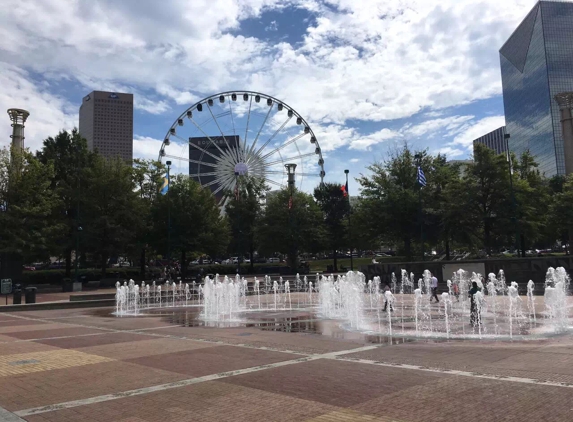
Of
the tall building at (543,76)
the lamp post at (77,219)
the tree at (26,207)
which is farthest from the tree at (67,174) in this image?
the tall building at (543,76)

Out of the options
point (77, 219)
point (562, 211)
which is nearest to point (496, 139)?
point (562, 211)

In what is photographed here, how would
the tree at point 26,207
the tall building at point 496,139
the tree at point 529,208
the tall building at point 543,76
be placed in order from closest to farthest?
1. the tree at point 26,207
2. the tree at point 529,208
3. the tall building at point 543,76
4. the tall building at point 496,139

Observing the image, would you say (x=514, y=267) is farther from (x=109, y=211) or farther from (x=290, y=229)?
(x=109, y=211)

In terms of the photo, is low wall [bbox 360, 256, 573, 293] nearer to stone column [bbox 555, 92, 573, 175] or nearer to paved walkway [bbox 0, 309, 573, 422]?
paved walkway [bbox 0, 309, 573, 422]

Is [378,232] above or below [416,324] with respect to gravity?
above

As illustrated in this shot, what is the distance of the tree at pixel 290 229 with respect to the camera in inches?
2117

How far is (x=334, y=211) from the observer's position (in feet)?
202

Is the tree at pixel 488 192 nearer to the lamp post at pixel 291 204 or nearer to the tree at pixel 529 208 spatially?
the tree at pixel 529 208

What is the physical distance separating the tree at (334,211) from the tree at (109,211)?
22.8 meters

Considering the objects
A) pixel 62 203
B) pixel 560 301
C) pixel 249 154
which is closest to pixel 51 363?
pixel 560 301

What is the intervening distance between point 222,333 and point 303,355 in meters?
4.73

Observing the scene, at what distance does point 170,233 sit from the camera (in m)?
49.1

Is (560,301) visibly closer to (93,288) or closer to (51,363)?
(51,363)

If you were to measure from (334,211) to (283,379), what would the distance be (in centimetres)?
5355
